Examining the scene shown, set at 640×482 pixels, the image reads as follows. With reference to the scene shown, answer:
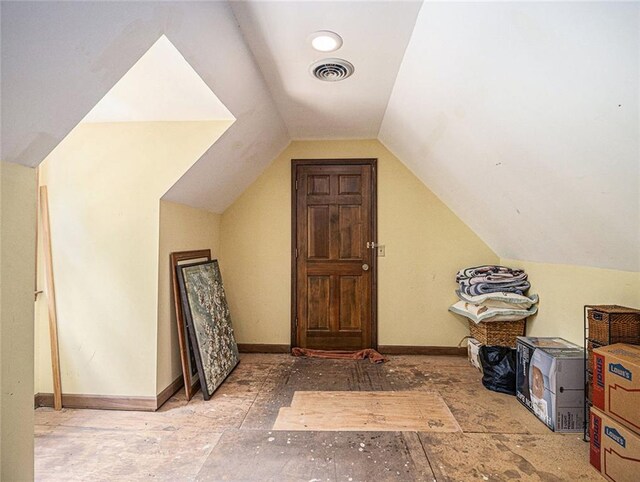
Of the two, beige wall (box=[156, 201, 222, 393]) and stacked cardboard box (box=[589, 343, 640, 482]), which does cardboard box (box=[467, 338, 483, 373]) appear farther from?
beige wall (box=[156, 201, 222, 393])

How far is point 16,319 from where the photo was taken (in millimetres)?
1238

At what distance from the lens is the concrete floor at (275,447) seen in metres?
1.71

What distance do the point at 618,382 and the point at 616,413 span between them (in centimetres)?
15

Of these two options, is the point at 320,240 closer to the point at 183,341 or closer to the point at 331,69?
the point at 183,341

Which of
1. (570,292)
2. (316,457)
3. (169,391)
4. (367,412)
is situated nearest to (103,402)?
(169,391)

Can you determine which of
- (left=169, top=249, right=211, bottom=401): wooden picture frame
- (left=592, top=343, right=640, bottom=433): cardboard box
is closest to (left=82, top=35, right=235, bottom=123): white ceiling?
(left=169, top=249, right=211, bottom=401): wooden picture frame

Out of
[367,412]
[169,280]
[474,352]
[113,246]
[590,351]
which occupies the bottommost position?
[367,412]

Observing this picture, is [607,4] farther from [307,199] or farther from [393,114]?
[307,199]

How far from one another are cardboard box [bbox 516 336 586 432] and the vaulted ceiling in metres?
0.63

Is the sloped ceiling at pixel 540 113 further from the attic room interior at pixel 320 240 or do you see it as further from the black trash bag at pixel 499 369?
the black trash bag at pixel 499 369

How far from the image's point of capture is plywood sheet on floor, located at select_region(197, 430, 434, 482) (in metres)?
1.69

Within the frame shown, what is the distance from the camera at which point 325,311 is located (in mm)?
3643

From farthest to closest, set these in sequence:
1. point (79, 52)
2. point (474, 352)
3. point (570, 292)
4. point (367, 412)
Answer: point (474, 352) < point (570, 292) < point (367, 412) < point (79, 52)

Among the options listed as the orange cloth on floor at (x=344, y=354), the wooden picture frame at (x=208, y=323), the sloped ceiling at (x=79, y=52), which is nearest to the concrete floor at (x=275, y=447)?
the wooden picture frame at (x=208, y=323)
